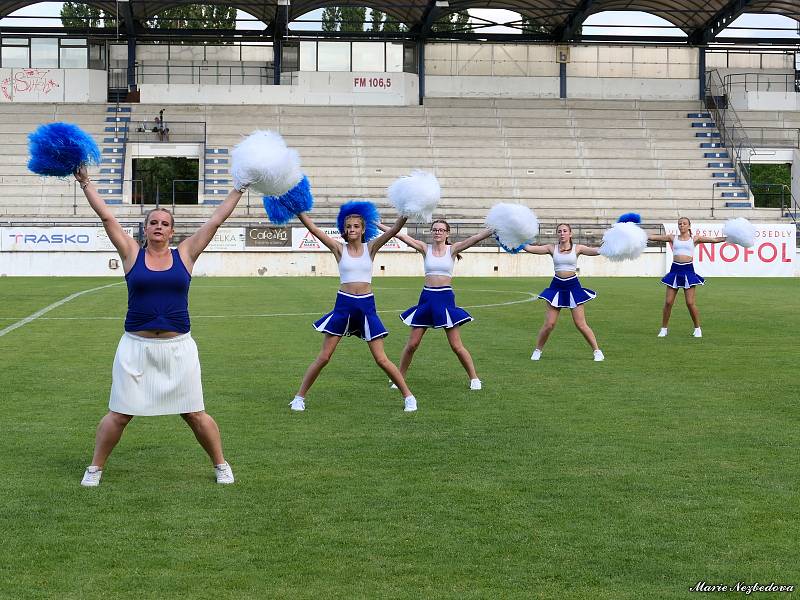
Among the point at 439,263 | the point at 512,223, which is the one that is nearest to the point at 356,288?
the point at 439,263

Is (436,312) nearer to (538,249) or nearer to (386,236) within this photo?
(386,236)

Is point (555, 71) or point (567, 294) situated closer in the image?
point (567, 294)

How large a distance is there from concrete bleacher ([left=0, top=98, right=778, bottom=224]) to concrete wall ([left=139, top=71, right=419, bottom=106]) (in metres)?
0.52

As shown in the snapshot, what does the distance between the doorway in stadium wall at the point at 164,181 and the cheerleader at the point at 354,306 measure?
2722 centimetres

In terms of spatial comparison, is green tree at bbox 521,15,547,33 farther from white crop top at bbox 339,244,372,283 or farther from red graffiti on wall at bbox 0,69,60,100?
white crop top at bbox 339,244,372,283

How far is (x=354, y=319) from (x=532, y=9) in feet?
127

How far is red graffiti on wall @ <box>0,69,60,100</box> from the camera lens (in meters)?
46.6

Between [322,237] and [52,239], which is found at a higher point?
[52,239]

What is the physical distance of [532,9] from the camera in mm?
45344

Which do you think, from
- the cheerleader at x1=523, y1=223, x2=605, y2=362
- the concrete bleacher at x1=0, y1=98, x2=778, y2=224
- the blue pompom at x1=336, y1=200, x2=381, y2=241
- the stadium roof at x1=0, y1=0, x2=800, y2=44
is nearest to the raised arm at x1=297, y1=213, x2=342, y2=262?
the blue pompom at x1=336, y1=200, x2=381, y2=241

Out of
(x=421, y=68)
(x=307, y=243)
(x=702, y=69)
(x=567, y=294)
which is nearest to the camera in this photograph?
(x=567, y=294)

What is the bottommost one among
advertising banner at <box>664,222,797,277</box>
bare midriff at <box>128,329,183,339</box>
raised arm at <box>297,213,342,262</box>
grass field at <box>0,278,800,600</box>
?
grass field at <box>0,278,800,600</box>

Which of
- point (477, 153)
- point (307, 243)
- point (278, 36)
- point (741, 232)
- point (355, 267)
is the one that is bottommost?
point (355, 267)

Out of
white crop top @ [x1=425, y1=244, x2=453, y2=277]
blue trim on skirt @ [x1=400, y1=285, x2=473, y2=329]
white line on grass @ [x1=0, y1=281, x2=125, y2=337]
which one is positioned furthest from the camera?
white line on grass @ [x1=0, y1=281, x2=125, y2=337]
